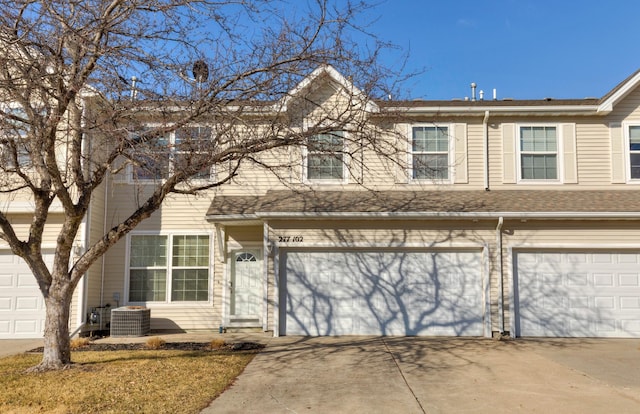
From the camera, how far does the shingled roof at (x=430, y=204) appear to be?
1204cm

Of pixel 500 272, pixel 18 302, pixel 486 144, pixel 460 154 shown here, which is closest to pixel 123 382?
pixel 18 302

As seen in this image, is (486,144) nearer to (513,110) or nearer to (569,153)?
(513,110)

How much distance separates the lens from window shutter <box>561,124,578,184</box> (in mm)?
13492

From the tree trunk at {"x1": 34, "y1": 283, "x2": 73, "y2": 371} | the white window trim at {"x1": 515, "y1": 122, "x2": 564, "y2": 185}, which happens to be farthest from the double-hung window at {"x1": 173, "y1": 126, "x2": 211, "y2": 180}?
the white window trim at {"x1": 515, "y1": 122, "x2": 564, "y2": 185}

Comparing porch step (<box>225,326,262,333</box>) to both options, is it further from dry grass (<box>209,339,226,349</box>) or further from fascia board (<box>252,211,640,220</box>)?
fascia board (<box>252,211,640,220</box>)

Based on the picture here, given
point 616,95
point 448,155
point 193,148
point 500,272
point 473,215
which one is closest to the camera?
point 193,148

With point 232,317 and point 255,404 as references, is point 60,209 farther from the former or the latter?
point 255,404

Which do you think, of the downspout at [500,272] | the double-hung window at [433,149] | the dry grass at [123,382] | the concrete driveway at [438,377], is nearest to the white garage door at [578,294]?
the downspout at [500,272]

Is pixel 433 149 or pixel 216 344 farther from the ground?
pixel 433 149

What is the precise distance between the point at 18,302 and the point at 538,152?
13736 millimetres

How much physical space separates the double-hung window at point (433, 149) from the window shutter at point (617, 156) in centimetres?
425

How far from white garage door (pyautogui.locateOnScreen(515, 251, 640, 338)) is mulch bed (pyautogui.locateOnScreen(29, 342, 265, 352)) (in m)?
6.38

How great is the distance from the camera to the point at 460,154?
539 inches

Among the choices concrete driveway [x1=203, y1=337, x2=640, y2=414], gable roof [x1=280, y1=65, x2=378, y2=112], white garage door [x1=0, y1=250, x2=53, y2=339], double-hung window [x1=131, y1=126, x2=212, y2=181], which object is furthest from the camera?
white garage door [x1=0, y1=250, x2=53, y2=339]
